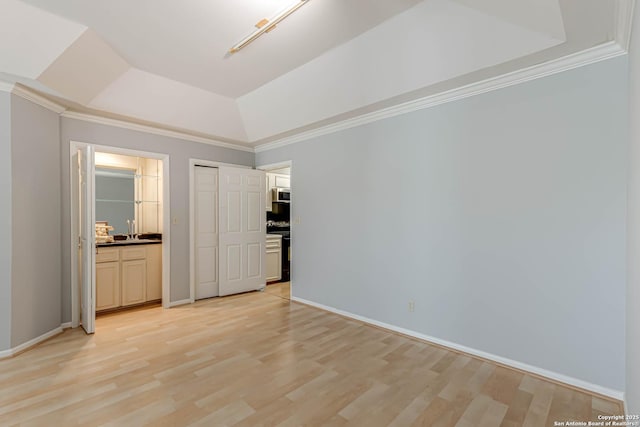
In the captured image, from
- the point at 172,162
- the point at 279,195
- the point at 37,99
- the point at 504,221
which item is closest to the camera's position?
the point at 504,221

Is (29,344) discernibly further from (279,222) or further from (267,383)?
(279,222)

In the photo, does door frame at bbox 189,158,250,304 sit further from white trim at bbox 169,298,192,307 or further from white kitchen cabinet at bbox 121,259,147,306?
white kitchen cabinet at bbox 121,259,147,306

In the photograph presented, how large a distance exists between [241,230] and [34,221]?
2.60m

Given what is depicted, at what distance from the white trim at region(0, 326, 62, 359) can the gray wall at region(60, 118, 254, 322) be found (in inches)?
8.1

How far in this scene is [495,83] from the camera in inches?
106

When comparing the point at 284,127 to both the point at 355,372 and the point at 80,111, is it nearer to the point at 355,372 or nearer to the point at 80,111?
the point at 80,111

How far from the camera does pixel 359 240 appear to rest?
12.5 ft

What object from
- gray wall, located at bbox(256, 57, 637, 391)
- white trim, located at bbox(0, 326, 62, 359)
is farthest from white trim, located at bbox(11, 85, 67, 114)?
gray wall, located at bbox(256, 57, 637, 391)

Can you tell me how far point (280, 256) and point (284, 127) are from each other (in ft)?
8.98

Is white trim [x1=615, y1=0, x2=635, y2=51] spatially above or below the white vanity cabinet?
above

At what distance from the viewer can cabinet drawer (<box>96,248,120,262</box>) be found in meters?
3.97

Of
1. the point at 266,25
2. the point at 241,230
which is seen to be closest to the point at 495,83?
the point at 266,25

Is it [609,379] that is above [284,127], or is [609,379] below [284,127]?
below

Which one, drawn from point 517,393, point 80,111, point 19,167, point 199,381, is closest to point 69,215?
point 19,167
